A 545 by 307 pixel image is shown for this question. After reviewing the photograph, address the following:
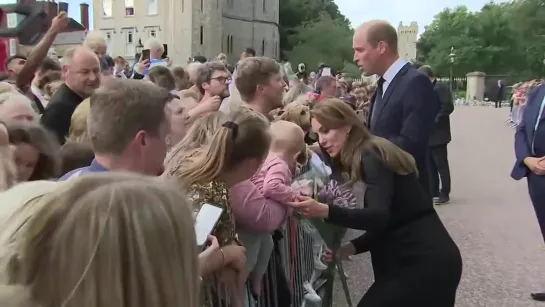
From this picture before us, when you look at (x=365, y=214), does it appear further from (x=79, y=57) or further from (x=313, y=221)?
(x=79, y=57)

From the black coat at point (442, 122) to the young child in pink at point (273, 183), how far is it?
6549 millimetres

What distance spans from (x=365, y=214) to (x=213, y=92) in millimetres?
2903

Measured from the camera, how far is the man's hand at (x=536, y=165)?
18.4ft

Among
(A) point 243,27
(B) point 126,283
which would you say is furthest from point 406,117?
(A) point 243,27

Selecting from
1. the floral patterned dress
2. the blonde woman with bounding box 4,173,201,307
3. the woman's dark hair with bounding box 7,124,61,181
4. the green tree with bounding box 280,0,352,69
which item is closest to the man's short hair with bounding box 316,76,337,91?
the woman's dark hair with bounding box 7,124,61,181

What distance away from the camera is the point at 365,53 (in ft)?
17.1

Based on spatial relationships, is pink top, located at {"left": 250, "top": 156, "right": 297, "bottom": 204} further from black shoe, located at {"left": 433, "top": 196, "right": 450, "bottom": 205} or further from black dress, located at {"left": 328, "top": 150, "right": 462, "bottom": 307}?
black shoe, located at {"left": 433, "top": 196, "right": 450, "bottom": 205}

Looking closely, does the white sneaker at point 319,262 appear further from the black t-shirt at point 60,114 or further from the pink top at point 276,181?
the black t-shirt at point 60,114

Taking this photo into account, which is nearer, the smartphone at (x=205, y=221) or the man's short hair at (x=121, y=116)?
the smartphone at (x=205, y=221)

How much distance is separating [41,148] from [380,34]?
279cm

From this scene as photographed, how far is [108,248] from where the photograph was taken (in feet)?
4.40

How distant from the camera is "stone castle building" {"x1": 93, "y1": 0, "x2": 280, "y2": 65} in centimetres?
6425

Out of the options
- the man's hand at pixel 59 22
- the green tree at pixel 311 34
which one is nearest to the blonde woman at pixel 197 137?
the man's hand at pixel 59 22

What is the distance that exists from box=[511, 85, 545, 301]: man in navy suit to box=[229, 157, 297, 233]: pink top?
2803 mm
